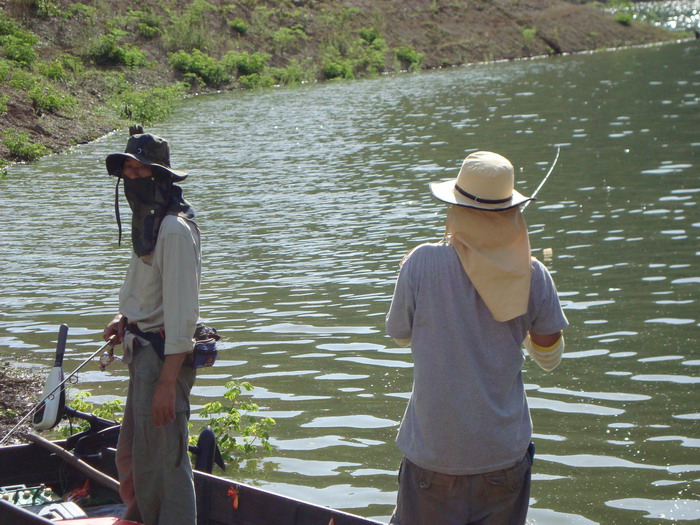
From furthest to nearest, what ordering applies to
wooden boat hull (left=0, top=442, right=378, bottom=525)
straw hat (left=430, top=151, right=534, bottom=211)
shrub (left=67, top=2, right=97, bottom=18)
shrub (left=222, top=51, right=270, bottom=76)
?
shrub (left=222, top=51, right=270, bottom=76), shrub (left=67, top=2, right=97, bottom=18), wooden boat hull (left=0, top=442, right=378, bottom=525), straw hat (left=430, top=151, right=534, bottom=211)

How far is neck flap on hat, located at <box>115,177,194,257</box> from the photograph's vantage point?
5.36 m

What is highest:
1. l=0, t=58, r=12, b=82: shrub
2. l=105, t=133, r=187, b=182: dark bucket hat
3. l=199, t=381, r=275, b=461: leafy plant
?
l=0, t=58, r=12, b=82: shrub

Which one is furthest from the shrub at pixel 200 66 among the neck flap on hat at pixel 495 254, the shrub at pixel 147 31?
the neck flap on hat at pixel 495 254

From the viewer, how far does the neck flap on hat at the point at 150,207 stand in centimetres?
536

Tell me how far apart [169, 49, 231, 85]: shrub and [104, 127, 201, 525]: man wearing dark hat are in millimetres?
38174

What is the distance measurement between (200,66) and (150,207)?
3887 cm

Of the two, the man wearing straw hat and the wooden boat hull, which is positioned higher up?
the man wearing straw hat

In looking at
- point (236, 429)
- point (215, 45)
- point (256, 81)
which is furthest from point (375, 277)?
point (215, 45)

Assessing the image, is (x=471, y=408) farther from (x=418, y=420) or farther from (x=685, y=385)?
(x=685, y=385)

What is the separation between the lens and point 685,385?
30.5 ft

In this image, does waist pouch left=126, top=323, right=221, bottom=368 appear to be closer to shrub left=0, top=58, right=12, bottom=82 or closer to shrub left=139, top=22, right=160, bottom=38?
shrub left=0, top=58, right=12, bottom=82

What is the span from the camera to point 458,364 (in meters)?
4.16

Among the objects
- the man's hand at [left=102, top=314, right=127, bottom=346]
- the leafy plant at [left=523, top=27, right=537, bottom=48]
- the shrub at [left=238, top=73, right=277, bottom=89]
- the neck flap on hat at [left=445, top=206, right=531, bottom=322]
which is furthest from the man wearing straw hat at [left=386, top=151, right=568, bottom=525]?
the leafy plant at [left=523, top=27, right=537, bottom=48]

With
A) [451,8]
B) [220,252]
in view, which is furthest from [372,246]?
[451,8]
